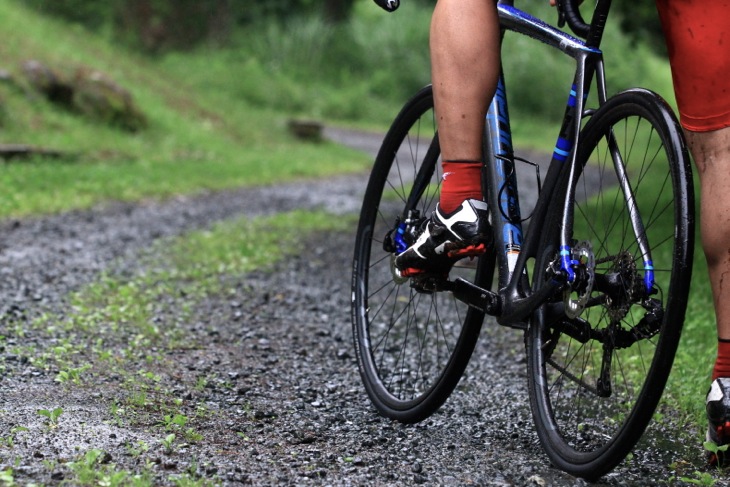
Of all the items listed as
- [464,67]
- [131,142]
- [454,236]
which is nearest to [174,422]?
[454,236]

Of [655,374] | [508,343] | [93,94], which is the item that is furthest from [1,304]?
[93,94]

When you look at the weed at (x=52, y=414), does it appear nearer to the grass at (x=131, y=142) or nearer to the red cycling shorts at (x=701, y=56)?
the red cycling shorts at (x=701, y=56)

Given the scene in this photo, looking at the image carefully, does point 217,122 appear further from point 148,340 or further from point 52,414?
point 52,414

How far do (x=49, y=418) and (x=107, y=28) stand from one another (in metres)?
20.4

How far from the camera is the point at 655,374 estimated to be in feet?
7.66

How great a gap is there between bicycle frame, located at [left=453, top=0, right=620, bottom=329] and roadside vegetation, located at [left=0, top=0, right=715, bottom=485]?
0.66 meters

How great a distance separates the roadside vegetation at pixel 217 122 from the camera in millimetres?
4703

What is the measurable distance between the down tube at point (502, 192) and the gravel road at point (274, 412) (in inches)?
22.2

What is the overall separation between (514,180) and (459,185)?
0.25 meters

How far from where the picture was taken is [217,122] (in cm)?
1605

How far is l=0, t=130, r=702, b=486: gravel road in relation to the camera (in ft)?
8.89

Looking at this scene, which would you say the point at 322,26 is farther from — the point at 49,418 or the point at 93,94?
the point at 49,418

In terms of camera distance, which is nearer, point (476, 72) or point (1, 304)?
point (476, 72)

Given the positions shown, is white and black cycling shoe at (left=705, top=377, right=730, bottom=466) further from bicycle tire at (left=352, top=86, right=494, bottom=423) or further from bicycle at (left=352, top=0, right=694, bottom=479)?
bicycle tire at (left=352, top=86, right=494, bottom=423)
